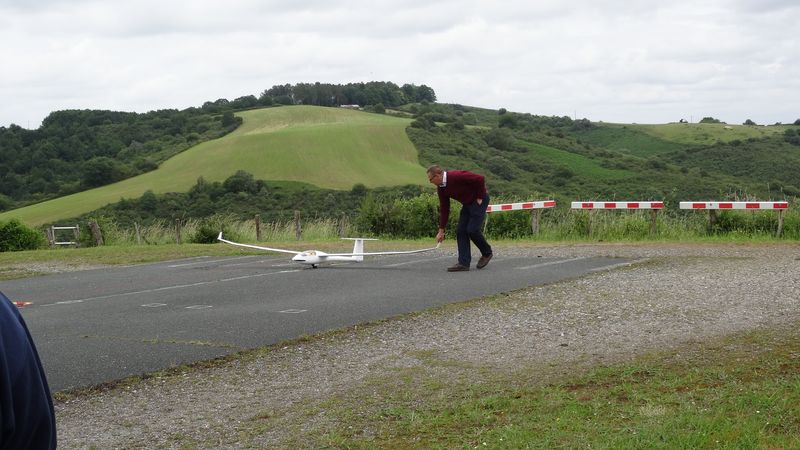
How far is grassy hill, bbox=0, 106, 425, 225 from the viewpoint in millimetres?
80188

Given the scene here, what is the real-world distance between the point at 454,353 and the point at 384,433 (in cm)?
263

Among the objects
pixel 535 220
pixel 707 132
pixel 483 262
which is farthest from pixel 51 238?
pixel 707 132

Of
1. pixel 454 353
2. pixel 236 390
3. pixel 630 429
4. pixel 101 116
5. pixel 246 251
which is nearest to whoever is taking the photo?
pixel 630 429

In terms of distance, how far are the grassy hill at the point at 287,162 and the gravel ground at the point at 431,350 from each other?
6690 centimetres

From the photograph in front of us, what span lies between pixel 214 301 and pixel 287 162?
7560 cm

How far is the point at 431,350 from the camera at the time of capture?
8867mm

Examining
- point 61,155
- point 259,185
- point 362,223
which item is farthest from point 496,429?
point 61,155

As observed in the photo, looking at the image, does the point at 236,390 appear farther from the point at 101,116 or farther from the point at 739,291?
the point at 101,116

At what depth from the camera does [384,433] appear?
20.1 ft

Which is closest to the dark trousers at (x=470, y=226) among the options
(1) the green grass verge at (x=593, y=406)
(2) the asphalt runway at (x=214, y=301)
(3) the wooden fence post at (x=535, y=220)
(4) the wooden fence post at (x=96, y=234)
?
(2) the asphalt runway at (x=214, y=301)

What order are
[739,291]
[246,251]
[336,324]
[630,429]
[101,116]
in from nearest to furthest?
[630,429], [336,324], [739,291], [246,251], [101,116]

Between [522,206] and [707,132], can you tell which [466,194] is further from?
[707,132]

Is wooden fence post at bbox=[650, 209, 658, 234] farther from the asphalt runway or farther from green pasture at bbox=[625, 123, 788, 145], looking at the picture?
green pasture at bbox=[625, 123, 788, 145]

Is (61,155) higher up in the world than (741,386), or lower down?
higher up
